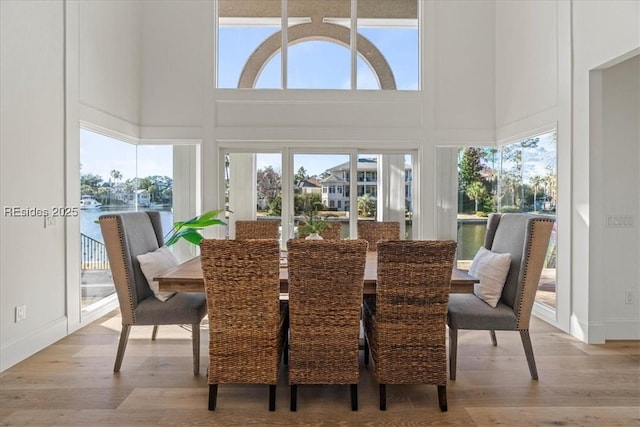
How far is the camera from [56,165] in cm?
355

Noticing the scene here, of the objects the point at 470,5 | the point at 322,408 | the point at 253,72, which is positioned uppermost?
the point at 470,5

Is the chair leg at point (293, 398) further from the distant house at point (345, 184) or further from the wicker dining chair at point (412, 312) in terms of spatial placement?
the distant house at point (345, 184)

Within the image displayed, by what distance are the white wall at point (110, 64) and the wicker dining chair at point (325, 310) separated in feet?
10.3

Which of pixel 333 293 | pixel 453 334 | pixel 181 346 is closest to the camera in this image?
pixel 333 293

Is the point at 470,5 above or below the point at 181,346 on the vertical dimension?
above

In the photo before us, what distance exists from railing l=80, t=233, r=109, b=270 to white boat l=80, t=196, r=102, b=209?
1.00 feet

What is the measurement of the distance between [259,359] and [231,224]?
326cm

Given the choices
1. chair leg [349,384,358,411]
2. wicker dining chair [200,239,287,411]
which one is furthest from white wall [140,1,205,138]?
chair leg [349,384,358,411]

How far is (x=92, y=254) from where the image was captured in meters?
4.21

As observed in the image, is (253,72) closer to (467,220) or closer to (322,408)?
(467,220)

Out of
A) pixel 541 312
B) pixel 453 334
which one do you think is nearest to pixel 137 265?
pixel 453 334

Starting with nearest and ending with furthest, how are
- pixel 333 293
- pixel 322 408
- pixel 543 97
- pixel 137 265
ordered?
pixel 333 293 < pixel 322 408 < pixel 137 265 < pixel 543 97

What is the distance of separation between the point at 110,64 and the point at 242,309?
374 centimetres

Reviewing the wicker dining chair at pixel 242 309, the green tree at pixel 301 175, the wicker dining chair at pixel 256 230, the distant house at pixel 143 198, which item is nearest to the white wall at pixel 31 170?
the distant house at pixel 143 198
